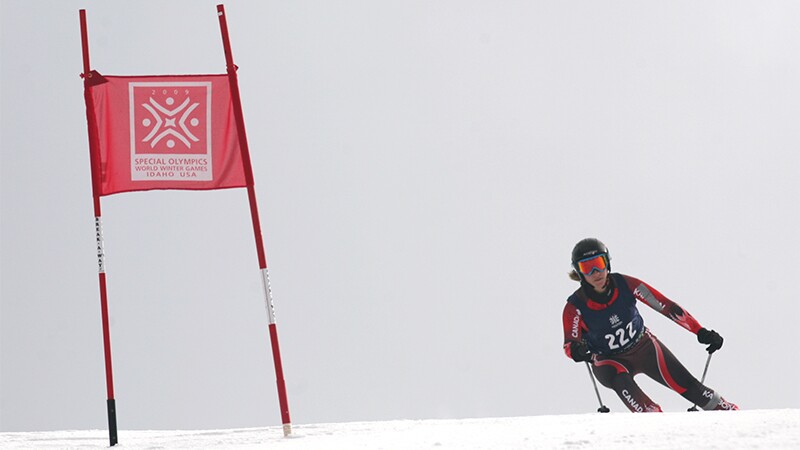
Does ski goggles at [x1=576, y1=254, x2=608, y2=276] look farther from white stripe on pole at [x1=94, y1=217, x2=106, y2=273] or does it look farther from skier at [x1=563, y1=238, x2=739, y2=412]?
white stripe on pole at [x1=94, y1=217, x2=106, y2=273]

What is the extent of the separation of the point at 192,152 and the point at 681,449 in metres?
5.00

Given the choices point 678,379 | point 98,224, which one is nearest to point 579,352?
point 678,379

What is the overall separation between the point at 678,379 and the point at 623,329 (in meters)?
0.62

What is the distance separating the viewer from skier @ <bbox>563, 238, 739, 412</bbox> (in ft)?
26.3

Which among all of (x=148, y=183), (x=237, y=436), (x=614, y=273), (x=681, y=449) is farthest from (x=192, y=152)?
(x=681, y=449)

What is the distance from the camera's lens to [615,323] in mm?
8109

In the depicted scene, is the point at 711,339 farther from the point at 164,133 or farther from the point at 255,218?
the point at 164,133

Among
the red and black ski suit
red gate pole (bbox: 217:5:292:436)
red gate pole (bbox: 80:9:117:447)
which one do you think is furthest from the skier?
red gate pole (bbox: 80:9:117:447)

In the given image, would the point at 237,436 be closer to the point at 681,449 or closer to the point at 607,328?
the point at 607,328

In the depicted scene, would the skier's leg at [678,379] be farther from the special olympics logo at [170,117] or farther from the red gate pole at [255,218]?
the special olympics logo at [170,117]

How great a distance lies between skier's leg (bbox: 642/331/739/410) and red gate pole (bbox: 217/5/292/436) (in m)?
3.20

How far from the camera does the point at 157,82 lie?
7.76 meters

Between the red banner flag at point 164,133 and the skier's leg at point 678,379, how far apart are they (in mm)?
3868

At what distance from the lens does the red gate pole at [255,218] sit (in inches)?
280
